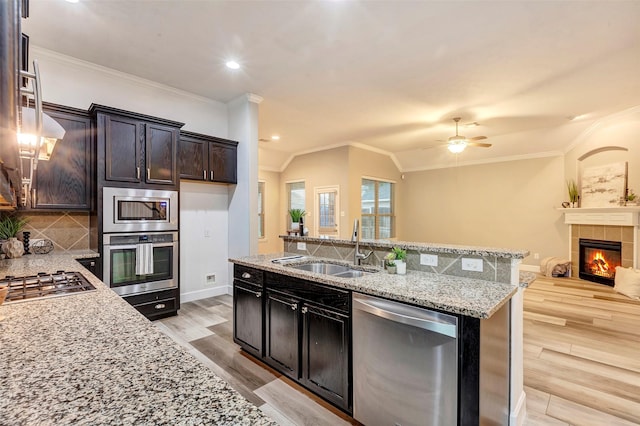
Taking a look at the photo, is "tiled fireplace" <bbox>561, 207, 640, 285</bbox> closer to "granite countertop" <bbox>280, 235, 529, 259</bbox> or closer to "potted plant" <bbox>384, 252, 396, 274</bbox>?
"granite countertop" <bbox>280, 235, 529, 259</bbox>

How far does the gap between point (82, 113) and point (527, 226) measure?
27.8ft

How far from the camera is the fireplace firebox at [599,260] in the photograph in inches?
221

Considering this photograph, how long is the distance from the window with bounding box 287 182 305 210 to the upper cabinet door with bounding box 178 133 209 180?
408 cm

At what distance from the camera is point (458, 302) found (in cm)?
154

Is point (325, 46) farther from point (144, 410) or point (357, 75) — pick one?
point (144, 410)

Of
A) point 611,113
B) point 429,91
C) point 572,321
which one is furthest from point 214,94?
point 611,113

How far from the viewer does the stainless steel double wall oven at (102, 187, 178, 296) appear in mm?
3265

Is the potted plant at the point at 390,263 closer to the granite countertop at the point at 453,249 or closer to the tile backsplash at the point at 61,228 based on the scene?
the granite countertop at the point at 453,249

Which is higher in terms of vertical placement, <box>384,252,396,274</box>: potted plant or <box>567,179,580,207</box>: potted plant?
<box>567,179,580,207</box>: potted plant

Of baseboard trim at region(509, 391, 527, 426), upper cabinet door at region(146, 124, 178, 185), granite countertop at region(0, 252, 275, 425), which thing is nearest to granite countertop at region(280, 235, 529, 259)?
baseboard trim at region(509, 391, 527, 426)

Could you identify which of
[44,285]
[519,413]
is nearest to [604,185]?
[519,413]

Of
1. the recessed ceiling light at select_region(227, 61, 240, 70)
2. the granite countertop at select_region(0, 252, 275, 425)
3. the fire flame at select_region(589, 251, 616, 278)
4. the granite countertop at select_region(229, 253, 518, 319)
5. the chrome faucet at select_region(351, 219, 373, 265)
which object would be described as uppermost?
the recessed ceiling light at select_region(227, 61, 240, 70)

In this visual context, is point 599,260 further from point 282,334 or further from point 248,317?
point 248,317

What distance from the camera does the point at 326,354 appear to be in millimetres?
2092
